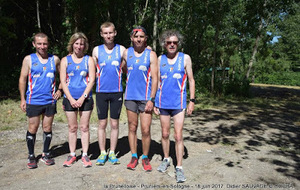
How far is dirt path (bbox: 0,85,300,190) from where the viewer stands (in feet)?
12.3

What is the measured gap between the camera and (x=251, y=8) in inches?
588

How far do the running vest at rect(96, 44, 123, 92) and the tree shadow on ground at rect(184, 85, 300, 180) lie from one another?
2.47 metres

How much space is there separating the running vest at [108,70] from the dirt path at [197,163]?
135 cm

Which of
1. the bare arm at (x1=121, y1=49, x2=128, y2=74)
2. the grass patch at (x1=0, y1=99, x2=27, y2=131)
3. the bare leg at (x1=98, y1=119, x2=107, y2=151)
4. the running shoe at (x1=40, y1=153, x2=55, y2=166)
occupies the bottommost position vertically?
the running shoe at (x1=40, y1=153, x2=55, y2=166)

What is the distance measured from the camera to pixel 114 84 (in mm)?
4031

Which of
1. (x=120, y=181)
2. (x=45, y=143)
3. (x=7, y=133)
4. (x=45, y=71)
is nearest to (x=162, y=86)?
(x=120, y=181)

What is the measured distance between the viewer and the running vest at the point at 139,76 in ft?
12.6

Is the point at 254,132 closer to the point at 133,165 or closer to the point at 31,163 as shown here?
the point at 133,165

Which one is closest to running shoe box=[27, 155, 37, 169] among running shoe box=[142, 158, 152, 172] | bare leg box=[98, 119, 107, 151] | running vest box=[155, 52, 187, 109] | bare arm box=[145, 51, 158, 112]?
bare leg box=[98, 119, 107, 151]

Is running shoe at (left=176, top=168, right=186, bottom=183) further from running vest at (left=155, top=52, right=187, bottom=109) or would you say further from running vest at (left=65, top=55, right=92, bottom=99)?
running vest at (left=65, top=55, right=92, bottom=99)

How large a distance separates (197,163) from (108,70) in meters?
2.28

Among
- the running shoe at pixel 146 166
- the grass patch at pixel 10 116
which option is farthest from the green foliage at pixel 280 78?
the running shoe at pixel 146 166

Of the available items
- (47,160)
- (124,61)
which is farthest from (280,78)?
(47,160)

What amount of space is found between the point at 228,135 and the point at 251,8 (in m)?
11.0
